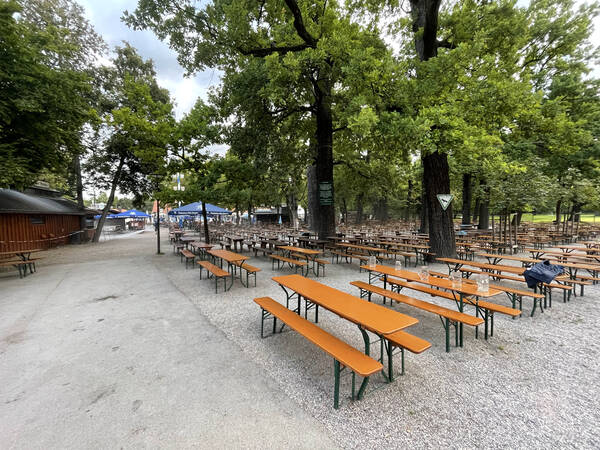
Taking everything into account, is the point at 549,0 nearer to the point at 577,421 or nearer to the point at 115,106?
the point at 577,421

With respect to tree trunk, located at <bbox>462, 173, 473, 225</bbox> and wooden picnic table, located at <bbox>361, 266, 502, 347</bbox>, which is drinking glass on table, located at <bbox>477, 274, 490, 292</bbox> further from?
tree trunk, located at <bbox>462, 173, 473, 225</bbox>

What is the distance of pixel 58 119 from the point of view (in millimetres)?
10570

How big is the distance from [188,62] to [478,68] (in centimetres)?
1148

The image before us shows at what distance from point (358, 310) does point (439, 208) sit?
7.59 metres

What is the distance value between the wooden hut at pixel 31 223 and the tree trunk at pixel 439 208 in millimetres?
19528

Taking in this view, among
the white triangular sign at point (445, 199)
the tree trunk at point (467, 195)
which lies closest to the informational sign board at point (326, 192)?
the white triangular sign at point (445, 199)

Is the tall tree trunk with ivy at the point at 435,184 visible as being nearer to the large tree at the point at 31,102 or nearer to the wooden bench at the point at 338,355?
the wooden bench at the point at 338,355

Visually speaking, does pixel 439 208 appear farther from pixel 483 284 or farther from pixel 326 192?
pixel 483 284

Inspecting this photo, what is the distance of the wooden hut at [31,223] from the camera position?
13.8m

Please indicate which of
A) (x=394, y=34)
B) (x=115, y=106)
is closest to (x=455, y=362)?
(x=394, y=34)

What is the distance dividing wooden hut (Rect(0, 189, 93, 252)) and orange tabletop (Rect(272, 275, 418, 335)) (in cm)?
1666

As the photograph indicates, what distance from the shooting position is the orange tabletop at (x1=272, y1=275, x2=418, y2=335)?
2.63m

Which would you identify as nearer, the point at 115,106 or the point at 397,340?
the point at 397,340

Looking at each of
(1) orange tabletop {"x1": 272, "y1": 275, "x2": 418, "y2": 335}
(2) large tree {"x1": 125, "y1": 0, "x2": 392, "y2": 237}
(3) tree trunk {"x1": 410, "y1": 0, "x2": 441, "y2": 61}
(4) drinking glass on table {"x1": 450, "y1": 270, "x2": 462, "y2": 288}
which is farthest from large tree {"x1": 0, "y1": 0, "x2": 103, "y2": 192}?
(3) tree trunk {"x1": 410, "y1": 0, "x2": 441, "y2": 61}
